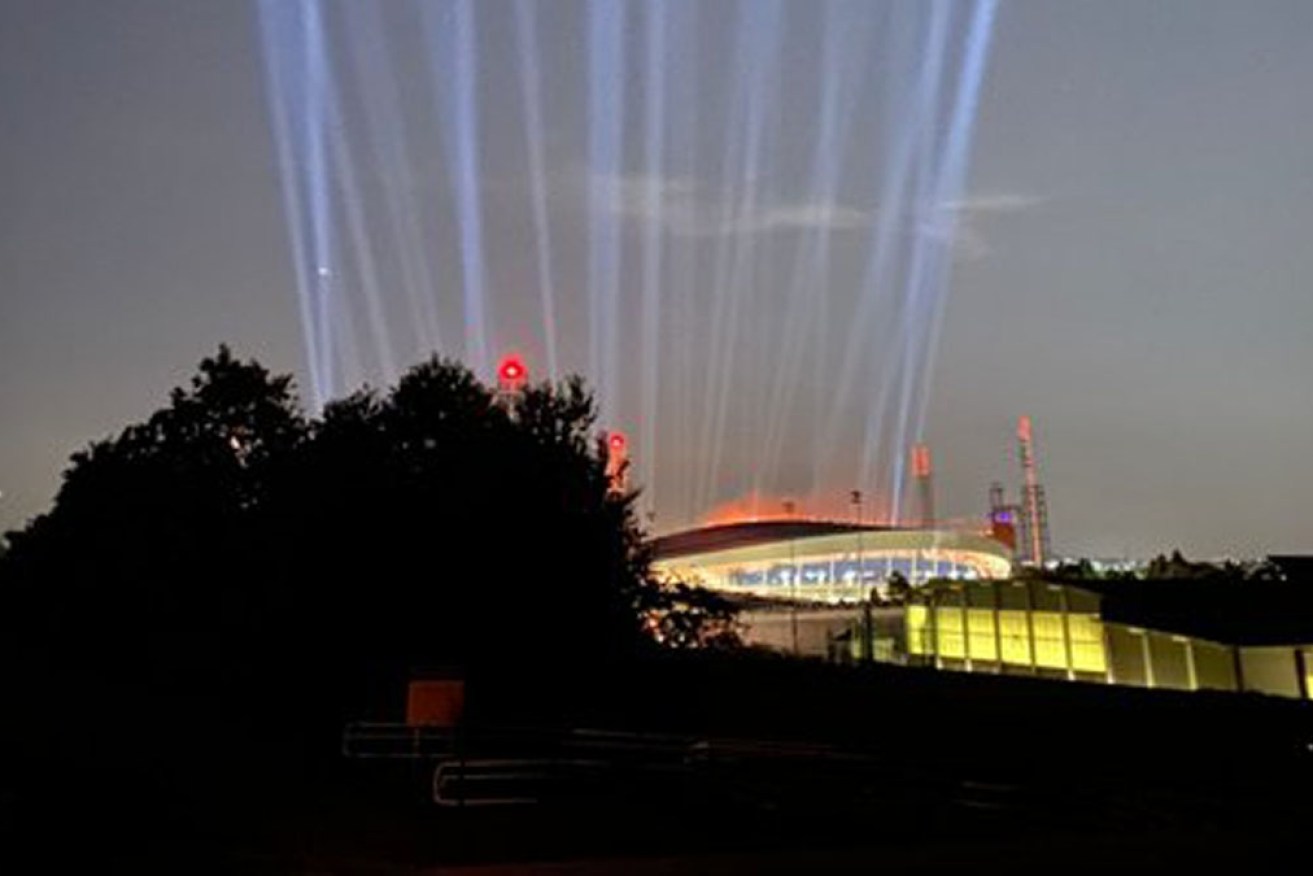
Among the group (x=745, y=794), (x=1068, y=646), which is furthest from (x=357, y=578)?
(x=1068, y=646)

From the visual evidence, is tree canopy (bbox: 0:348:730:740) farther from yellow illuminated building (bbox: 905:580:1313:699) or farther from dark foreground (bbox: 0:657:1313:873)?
yellow illuminated building (bbox: 905:580:1313:699)

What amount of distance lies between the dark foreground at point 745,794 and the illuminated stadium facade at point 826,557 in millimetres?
123656

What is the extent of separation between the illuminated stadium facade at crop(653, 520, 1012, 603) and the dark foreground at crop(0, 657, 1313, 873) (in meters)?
124

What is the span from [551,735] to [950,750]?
7.09m

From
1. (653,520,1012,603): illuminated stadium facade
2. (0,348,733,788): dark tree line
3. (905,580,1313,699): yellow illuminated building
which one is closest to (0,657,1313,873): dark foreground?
(0,348,733,788): dark tree line

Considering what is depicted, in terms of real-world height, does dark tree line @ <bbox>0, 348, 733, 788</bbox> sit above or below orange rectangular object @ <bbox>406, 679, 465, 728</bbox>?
above

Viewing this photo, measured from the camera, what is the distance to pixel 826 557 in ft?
484

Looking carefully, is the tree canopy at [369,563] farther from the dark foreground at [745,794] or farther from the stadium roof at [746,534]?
the stadium roof at [746,534]

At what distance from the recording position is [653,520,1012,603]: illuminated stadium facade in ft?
479

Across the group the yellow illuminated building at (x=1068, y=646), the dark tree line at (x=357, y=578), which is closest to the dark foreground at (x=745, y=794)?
the dark tree line at (x=357, y=578)

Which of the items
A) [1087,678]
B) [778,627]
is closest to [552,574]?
[1087,678]

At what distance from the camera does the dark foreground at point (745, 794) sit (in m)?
10.1

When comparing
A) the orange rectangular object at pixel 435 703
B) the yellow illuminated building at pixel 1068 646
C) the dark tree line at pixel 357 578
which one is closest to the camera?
the orange rectangular object at pixel 435 703

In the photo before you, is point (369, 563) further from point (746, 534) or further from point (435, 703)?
point (746, 534)
